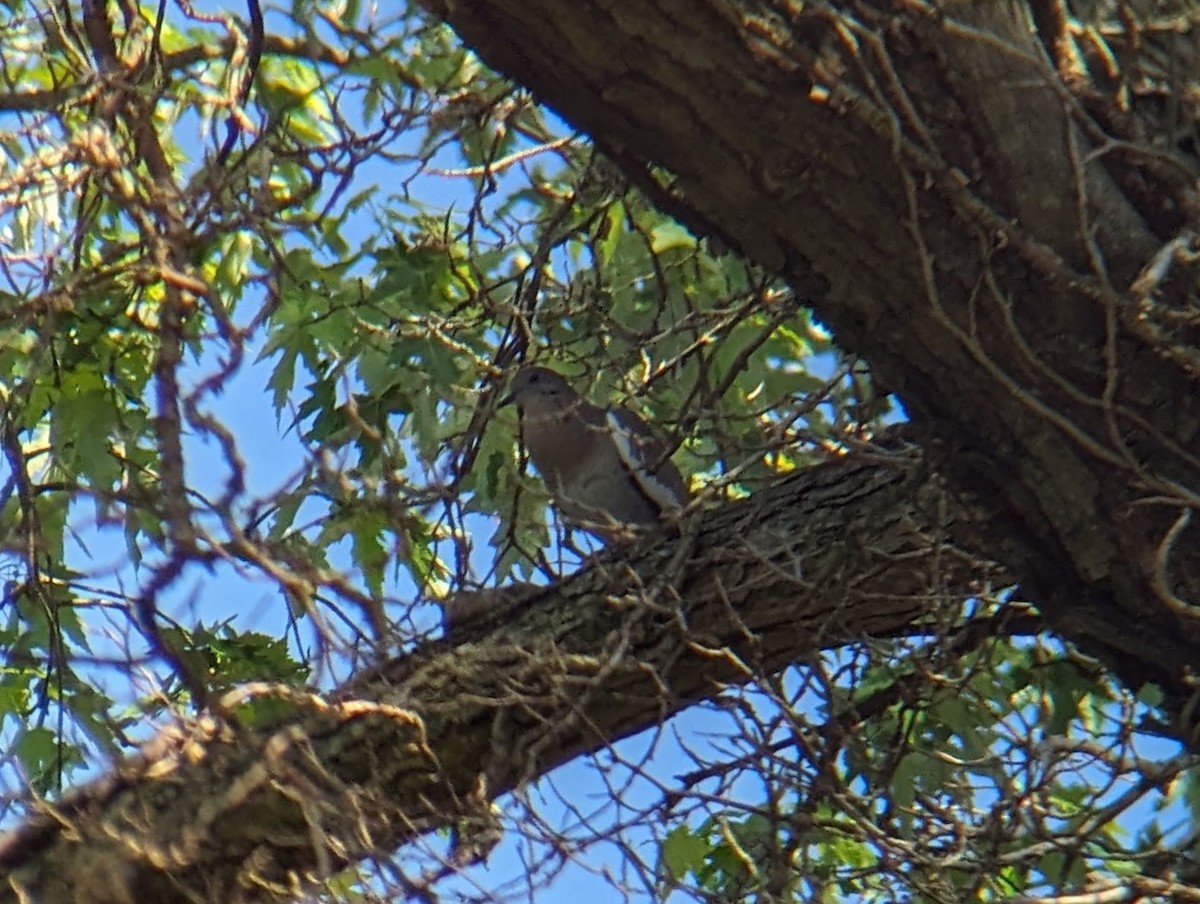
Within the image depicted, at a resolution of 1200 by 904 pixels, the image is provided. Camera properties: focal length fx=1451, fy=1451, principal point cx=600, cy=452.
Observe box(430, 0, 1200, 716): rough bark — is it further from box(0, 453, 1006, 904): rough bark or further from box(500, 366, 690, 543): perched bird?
box(500, 366, 690, 543): perched bird

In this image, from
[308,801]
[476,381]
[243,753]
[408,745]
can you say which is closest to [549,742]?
[408,745]

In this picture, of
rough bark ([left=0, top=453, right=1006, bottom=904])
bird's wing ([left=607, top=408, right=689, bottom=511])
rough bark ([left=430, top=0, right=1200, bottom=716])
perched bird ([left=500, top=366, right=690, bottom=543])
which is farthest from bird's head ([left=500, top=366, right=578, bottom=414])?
rough bark ([left=430, top=0, right=1200, bottom=716])

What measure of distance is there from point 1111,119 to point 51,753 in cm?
275

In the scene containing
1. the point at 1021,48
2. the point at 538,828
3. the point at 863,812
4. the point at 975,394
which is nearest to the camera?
the point at 1021,48

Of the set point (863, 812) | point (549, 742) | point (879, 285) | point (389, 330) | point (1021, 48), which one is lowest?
point (863, 812)

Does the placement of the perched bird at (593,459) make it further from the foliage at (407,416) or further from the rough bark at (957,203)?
the rough bark at (957,203)

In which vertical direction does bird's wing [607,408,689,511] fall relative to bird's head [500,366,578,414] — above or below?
below

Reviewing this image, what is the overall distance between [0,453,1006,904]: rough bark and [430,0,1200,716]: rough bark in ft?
1.47

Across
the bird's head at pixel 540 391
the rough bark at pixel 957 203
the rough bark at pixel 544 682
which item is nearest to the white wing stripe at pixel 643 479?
the bird's head at pixel 540 391

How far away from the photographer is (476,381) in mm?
4160

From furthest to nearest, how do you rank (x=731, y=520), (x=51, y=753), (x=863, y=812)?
(x=51, y=753) < (x=731, y=520) < (x=863, y=812)

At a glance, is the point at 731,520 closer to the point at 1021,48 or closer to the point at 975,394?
the point at 975,394

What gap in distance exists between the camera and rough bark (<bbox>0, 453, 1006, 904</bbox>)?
278cm

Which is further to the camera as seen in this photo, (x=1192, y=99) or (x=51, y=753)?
(x=51, y=753)
